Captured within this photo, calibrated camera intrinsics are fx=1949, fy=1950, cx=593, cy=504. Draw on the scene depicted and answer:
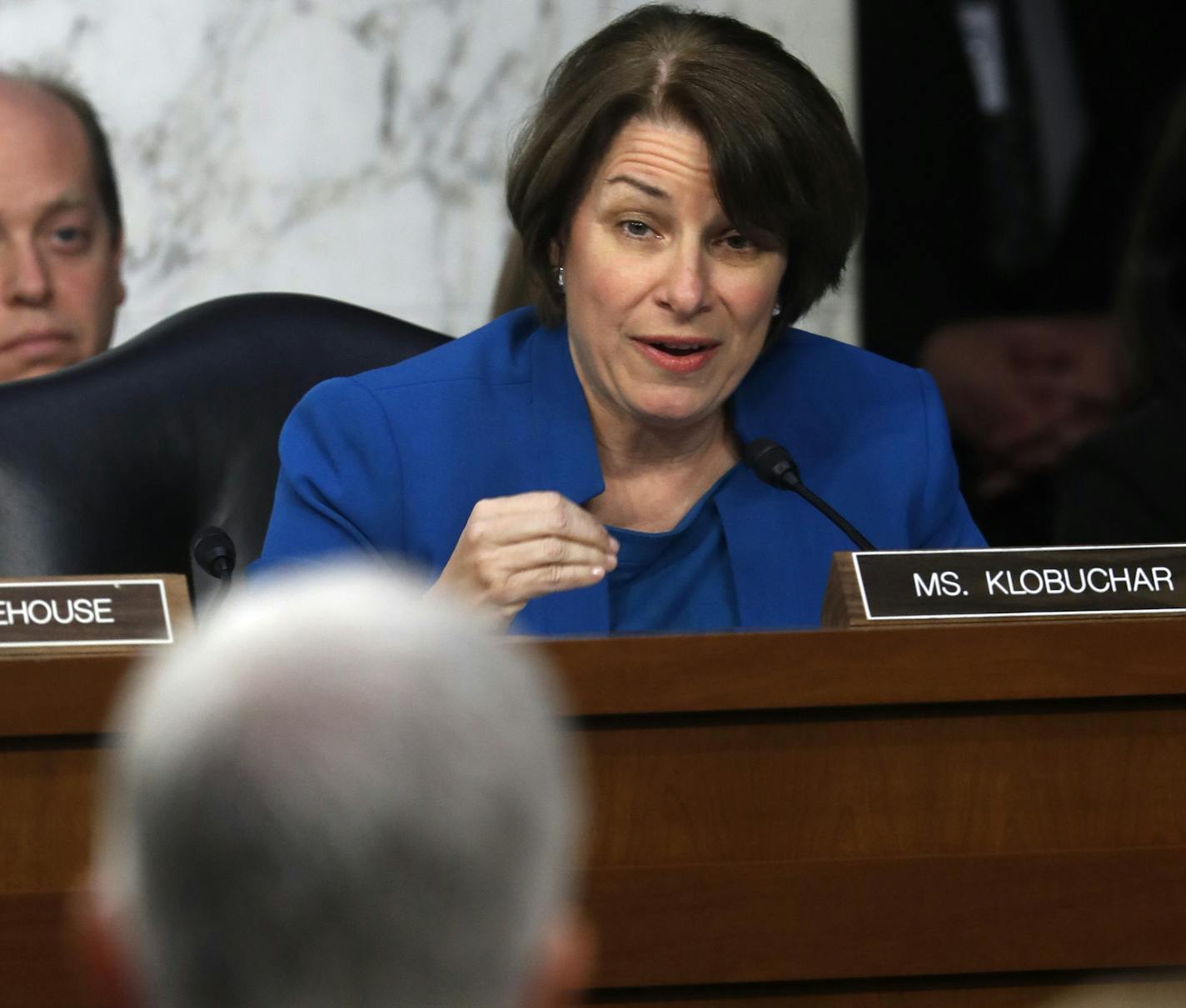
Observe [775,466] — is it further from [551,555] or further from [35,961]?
[35,961]

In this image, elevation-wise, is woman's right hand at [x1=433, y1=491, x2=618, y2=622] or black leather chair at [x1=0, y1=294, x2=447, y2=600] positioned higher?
black leather chair at [x1=0, y1=294, x2=447, y2=600]

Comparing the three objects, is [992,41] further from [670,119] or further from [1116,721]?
[1116,721]

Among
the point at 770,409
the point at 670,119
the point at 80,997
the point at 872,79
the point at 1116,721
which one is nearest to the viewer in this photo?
the point at 80,997

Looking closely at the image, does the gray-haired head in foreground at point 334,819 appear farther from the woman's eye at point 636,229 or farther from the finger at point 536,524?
the woman's eye at point 636,229

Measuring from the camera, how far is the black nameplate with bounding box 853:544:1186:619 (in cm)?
133

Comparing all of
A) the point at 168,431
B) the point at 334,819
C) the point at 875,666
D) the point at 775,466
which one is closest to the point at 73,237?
the point at 168,431

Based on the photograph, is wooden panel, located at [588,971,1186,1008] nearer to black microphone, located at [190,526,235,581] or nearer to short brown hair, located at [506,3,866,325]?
black microphone, located at [190,526,235,581]

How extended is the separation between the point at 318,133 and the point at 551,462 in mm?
1344

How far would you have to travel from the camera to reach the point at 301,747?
0.46 metres

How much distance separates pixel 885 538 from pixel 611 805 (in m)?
0.76

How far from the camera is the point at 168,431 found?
206cm

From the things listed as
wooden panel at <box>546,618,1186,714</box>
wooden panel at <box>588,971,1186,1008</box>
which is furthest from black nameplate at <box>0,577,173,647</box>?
wooden panel at <box>588,971,1186,1008</box>

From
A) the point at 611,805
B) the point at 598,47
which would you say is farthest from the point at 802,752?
the point at 598,47

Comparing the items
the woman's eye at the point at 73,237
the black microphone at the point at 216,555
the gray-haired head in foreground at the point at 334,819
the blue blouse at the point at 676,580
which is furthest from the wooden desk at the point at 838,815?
the woman's eye at the point at 73,237
